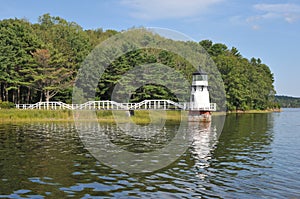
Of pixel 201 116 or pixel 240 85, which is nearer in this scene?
pixel 201 116

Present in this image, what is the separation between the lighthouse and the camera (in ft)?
166

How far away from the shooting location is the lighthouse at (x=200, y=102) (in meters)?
50.5

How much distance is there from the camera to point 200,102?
50.5m

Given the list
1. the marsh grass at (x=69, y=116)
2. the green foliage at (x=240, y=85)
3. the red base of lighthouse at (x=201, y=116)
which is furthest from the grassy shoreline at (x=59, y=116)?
the green foliage at (x=240, y=85)

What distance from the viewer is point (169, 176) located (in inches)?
618

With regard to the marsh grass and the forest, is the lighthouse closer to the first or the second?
the marsh grass

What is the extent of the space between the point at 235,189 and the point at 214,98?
2811 inches

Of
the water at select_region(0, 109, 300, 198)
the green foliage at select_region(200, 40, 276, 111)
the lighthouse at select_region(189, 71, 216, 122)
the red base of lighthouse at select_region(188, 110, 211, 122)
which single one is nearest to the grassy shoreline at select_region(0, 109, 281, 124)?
the red base of lighthouse at select_region(188, 110, 211, 122)

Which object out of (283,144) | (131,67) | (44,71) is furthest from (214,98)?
(283,144)

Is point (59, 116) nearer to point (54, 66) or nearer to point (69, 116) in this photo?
point (69, 116)

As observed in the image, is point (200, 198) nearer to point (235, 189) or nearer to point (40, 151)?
point (235, 189)

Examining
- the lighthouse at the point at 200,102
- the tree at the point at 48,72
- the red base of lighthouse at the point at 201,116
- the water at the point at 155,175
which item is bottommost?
the water at the point at 155,175

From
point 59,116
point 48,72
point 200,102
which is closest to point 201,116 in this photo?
point 200,102

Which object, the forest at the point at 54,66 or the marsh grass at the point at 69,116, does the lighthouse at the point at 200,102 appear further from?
the forest at the point at 54,66
